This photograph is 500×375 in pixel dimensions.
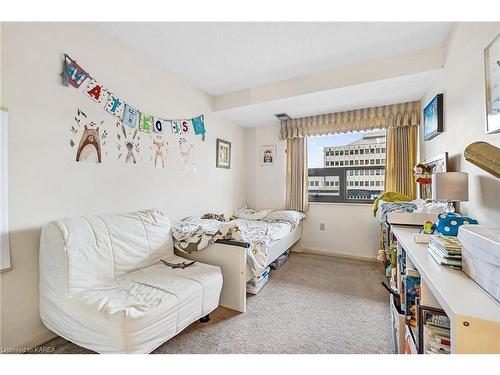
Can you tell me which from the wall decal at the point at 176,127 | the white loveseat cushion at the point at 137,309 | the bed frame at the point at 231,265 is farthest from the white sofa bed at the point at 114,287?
the wall decal at the point at 176,127

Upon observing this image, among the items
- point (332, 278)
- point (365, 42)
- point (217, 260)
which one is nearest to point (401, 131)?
point (365, 42)

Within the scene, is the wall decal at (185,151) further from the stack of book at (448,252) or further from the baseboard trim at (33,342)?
the stack of book at (448,252)

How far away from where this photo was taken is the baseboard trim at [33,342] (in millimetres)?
1369

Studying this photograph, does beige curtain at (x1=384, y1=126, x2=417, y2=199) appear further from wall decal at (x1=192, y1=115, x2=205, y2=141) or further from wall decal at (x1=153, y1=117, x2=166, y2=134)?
wall decal at (x1=153, y1=117, x2=166, y2=134)

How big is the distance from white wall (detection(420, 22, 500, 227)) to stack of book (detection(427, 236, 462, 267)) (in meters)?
0.41

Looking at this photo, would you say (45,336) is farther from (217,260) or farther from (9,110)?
(9,110)

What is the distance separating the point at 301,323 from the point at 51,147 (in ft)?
Answer: 7.52

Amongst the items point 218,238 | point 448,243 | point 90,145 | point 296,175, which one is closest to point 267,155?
point 296,175

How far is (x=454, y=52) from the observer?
174cm

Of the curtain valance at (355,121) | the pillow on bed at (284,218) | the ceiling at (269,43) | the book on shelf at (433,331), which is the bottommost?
the book on shelf at (433,331)

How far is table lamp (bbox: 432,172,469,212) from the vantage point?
54.5 inches

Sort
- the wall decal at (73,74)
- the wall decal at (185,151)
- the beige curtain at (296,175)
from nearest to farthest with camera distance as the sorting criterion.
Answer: the wall decal at (73,74) < the wall decal at (185,151) < the beige curtain at (296,175)

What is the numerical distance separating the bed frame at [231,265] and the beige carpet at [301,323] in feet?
0.32

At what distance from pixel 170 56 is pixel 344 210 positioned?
122 inches
